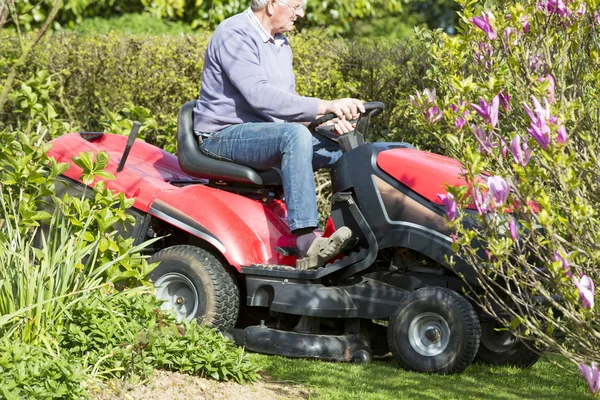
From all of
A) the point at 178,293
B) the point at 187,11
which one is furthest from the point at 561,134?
the point at 187,11

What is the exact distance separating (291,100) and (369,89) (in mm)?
2743

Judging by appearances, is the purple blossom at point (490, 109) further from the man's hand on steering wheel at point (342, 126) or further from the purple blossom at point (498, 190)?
the man's hand on steering wheel at point (342, 126)

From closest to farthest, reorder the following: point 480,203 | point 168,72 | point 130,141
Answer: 1. point 480,203
2. point 130,141
3. point 168,72

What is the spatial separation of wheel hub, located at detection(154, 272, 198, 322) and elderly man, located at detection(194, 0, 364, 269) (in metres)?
0.62

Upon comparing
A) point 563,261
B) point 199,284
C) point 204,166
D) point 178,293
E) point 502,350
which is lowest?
point 178,293

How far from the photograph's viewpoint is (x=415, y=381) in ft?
14.7

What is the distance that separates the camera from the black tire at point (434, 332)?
4531 mm

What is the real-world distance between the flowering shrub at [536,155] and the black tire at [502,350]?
2.66 ft

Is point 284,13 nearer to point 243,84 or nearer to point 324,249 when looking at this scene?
point 243,84

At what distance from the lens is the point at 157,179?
556 cm

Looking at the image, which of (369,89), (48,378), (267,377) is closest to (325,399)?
(267,377)

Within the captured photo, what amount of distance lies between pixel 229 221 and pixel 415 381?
1277mm

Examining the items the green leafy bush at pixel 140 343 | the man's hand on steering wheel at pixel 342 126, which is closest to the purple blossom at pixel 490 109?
the green leafy bush at pixel 140 343

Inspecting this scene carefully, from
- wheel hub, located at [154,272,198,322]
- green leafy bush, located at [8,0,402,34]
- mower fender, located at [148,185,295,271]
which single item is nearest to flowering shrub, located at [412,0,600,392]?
mower fender, located at [148,185,295,271]
